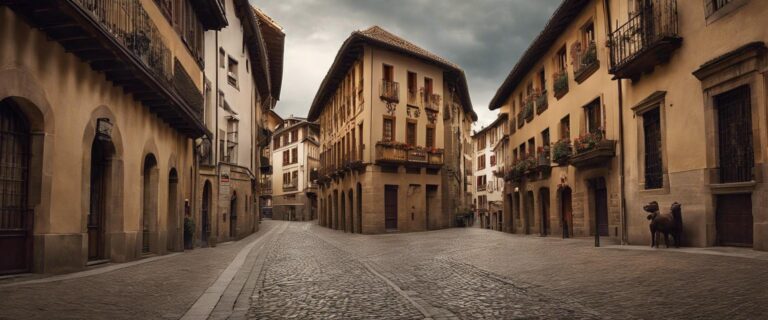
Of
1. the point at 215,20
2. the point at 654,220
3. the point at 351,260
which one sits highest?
the point at 215,20

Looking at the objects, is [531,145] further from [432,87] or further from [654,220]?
[654,220]

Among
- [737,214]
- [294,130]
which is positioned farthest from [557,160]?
[294,130]

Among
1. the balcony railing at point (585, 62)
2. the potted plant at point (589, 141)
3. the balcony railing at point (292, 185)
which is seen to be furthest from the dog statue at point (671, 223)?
the balcony railing at point (292, 185)

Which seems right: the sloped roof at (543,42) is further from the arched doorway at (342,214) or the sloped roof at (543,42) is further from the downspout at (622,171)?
the arched doorway at (342,214)

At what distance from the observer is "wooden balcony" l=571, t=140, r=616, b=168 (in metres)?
18.6

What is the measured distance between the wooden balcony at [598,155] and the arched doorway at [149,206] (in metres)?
13.2

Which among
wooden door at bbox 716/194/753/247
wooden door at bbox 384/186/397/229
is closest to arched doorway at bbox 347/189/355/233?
wooden door at bbox 384/186/397/229

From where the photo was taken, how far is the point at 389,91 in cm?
3384

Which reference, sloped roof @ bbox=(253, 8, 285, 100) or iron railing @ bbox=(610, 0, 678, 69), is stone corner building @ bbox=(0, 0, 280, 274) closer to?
iron railing @ bbox=(610, 0, 678, 69)

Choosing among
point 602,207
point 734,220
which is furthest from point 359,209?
point 734,220

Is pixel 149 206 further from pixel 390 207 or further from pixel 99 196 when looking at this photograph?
pixel 390 207

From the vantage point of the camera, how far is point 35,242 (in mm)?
9406

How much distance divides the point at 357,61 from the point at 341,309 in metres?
29.4

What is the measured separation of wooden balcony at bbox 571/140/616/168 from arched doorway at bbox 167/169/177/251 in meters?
13.1
